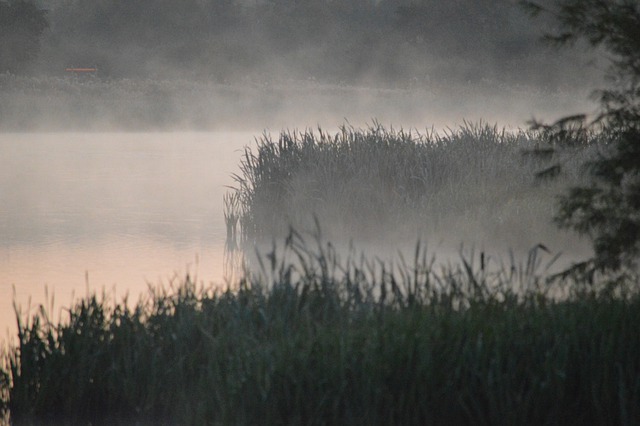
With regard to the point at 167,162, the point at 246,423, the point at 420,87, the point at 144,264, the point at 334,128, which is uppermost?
the point at 420,87

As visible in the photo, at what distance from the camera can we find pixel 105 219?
13.3 metres

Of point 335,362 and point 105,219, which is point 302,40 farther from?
point 335,362

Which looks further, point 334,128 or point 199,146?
point 334,128

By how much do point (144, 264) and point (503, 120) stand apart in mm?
27488

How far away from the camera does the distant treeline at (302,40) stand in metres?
46.2

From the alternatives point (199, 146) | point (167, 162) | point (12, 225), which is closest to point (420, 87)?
point (199, 146)

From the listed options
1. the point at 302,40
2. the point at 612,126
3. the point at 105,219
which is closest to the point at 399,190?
the point at 105,219

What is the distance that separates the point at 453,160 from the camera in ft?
35.9

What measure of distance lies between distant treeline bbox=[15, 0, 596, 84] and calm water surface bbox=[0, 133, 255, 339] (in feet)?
72.8

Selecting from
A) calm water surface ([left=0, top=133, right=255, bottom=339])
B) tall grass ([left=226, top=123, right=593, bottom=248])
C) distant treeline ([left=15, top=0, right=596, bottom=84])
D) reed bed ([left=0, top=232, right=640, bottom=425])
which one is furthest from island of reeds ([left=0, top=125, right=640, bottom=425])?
distant treeline ([left=15, top=0, right=596, bottom=84])

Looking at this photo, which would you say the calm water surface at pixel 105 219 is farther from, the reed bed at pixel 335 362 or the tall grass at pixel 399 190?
the tall grass at pixel 399 190

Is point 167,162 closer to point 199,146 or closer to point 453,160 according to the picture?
point 199,146

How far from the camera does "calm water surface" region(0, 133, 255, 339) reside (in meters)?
8.76

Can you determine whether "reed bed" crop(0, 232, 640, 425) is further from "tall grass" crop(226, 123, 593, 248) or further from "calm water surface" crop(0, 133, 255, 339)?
"tall grass" crop(226, 123, 593, 248)
